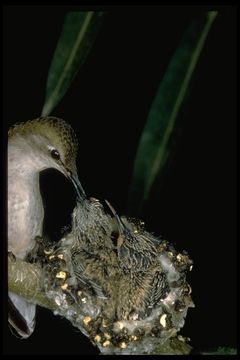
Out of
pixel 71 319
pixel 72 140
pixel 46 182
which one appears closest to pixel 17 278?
pixel 71 319

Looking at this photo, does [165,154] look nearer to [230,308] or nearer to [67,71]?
[67,71]

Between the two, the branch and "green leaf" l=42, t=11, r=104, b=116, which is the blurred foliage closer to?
"green leaf" l=42, t=11, r=104, b=116

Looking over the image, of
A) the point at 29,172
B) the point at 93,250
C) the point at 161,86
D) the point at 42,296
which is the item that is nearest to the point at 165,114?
the point at 161,86

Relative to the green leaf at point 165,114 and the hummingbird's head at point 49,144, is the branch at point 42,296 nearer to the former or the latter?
the green leaf at point 165,114

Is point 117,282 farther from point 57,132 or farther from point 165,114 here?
point 165,114

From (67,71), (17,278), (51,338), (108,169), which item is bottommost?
(51,338)

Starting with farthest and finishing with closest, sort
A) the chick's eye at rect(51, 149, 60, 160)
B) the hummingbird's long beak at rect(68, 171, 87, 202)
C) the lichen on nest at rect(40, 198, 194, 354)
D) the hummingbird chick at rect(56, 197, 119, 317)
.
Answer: the chick's eye at rect(51, 149, 60, 160) < the hummingbird's long beak at rect(68, 171, 87, 202) < the hummingbird chick at rect(56, 197, 119, 317) < the lichen on nest at rect(40, 198, 194, 354)

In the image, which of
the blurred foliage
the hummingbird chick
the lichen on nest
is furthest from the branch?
the blurred foliage
